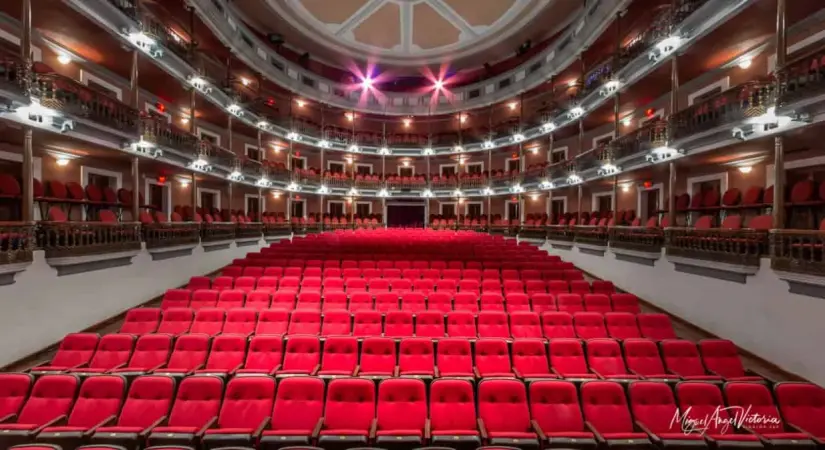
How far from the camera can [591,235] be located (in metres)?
11.6

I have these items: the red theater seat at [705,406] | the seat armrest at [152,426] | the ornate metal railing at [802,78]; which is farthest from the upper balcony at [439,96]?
the seat armrest at [152,426]

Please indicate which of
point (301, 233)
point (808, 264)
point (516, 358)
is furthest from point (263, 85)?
point (808, 264)

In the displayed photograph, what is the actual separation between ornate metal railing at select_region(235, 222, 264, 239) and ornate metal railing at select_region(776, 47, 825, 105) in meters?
14.3

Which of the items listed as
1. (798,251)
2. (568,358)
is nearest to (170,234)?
(568,358)

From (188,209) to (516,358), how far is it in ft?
42.6

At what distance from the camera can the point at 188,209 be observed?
1339 centimetres

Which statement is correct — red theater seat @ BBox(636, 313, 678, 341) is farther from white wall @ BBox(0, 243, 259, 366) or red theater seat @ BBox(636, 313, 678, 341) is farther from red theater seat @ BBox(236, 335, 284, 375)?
white wall @ BBox(0, 243, 259, 366)

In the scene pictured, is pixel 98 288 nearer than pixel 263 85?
Yes

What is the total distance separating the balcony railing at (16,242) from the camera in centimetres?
530

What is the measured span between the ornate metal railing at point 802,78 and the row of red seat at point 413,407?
438 cm

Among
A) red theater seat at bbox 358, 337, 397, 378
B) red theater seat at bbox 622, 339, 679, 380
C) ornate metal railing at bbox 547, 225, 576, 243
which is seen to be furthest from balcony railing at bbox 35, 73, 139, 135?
ornate metal railing at bbox 547, 225, 576, 243

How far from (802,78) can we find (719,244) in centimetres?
292

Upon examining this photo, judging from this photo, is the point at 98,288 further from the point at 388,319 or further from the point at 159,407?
the point at 388,319

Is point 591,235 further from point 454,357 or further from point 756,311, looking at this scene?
point 454,357
